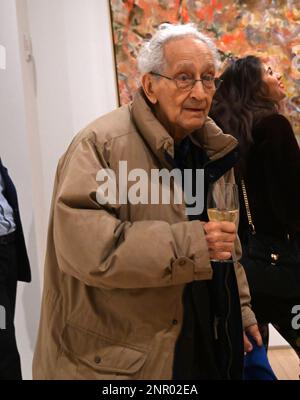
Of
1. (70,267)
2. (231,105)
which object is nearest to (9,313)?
(70,267)

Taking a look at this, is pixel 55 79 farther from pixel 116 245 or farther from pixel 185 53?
pixel 116 245

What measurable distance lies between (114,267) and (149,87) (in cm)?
60

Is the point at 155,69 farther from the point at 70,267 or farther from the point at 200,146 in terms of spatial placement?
the point at 70,267

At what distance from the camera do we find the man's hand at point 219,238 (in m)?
1.38

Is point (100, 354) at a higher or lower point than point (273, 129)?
lower

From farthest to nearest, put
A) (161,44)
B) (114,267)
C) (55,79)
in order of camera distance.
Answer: (55,79), (161,44), (114,267)

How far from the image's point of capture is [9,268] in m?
2.48

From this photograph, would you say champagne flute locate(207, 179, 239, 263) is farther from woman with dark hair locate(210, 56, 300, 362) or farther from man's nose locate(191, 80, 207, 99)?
woman with dark hair locate(210, 56, 300, 362)

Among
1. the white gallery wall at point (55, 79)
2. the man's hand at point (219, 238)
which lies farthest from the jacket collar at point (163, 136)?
the white gallery wall at point (55, 79)

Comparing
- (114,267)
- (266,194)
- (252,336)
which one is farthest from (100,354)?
(266,194)

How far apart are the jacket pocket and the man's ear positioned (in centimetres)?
73

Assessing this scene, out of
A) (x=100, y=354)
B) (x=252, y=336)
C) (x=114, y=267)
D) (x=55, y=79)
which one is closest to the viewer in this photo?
(x=114, y=267)

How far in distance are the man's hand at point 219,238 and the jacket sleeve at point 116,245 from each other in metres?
Answer: 0.03

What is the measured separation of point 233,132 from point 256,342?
0.87 metres
